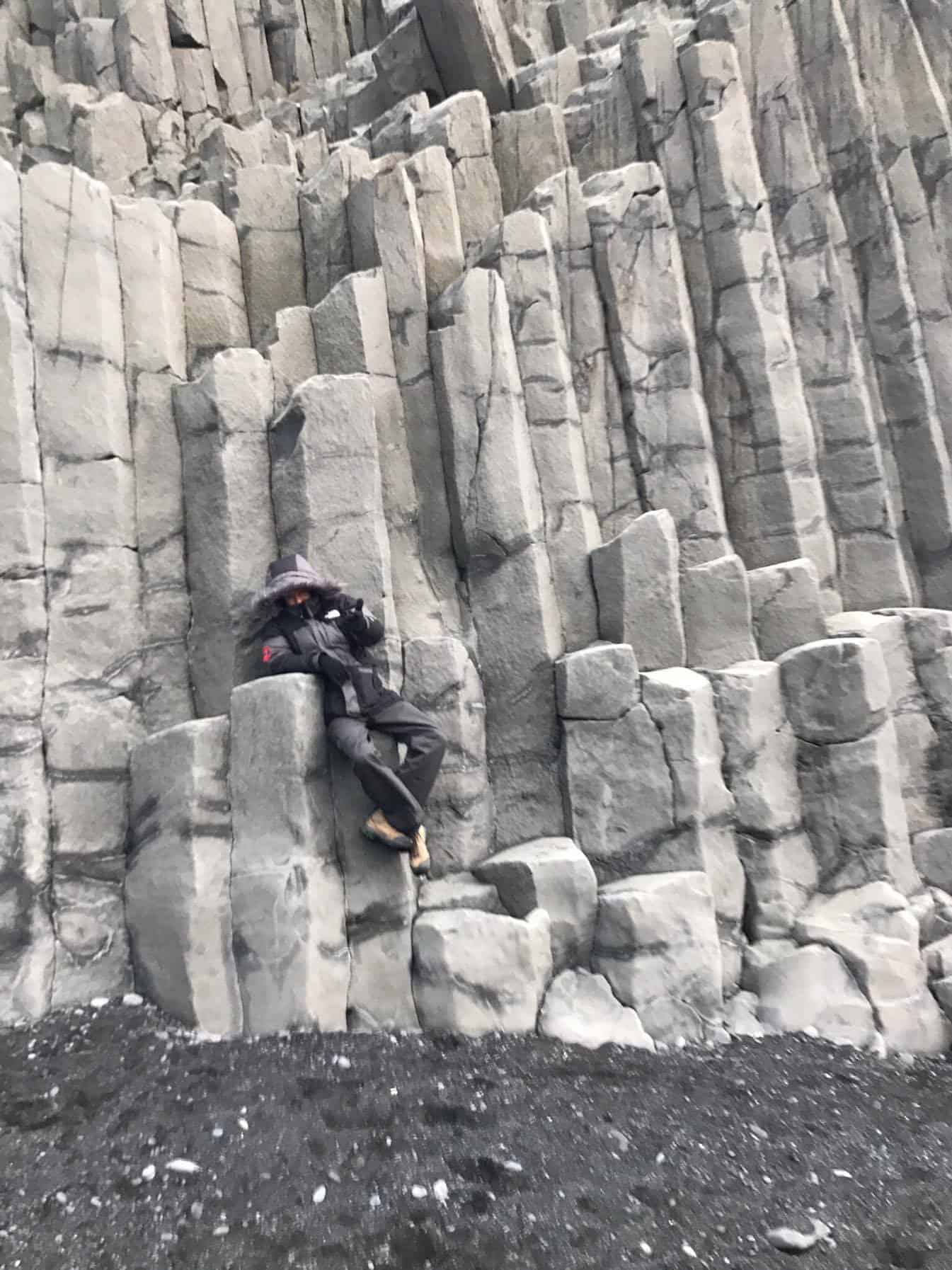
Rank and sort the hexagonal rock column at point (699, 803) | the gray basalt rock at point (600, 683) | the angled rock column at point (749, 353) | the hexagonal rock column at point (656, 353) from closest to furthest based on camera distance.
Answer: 1. the hexagonal rock column at point (699, 803)
2. the gray basalt rock at point (600, 683)
3. the hexagonal rock column at point (656, 353)
4. the angled rock column at point (749, 353)

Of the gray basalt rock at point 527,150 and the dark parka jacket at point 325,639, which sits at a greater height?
the gray basalt rock at point 527,150

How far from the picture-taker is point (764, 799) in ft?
22.2

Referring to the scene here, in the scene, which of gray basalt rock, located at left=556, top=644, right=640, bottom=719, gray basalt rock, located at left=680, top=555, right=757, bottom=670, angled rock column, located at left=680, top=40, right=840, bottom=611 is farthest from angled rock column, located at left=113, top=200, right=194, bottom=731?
angled rock column, located at left=680, top=40, right=840, bottom=611

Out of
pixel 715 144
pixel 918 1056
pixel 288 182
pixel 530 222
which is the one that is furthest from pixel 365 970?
pixel 715 144

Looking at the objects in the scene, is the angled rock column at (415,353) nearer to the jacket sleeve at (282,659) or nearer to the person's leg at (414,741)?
the person's leg at (414,741)

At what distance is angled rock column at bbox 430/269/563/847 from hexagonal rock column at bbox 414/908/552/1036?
1250 millimetres

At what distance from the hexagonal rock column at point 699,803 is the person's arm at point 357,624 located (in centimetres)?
226

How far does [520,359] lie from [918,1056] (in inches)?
270

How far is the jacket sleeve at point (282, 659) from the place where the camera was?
20.0 ft

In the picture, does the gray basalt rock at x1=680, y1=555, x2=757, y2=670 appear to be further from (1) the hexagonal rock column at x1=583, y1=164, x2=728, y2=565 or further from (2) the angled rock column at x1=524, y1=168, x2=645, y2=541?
(2) the angled rock column at x1=524, y1=168, x2=645, y2=541

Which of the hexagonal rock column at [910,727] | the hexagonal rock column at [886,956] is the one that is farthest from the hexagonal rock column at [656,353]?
the hexagonal rock column at [886,956]

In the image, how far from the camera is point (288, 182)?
30.5ft

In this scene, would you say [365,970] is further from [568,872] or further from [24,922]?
[24,922]

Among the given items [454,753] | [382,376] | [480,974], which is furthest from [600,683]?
[382,376]
